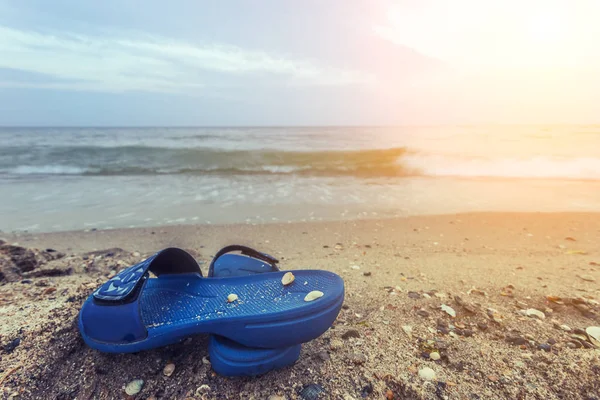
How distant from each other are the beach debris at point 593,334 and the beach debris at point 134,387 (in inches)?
83.9

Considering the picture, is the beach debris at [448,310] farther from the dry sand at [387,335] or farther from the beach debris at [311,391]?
the beach debris at [311,391]

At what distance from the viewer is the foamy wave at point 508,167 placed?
348 inches

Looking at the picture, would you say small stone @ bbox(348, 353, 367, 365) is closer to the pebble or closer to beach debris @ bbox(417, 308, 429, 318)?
beach debris @ bbox(417, 308, 429, 318)

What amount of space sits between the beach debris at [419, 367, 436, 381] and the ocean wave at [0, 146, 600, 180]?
775 cm

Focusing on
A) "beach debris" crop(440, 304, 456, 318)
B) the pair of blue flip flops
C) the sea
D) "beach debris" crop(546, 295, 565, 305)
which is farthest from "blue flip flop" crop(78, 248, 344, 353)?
the sea

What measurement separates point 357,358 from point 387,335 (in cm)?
27

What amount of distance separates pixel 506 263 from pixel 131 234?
12.9ft

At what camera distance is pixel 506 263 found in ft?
9.91

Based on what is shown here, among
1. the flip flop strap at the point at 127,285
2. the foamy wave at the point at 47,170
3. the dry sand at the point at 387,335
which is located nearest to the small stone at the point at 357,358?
the dry sand at the point at 387,335

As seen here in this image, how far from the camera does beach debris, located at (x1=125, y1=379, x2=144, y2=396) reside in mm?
1395

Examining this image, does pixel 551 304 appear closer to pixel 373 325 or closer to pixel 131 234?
pixel 373 325

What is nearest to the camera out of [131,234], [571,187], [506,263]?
[506,263]

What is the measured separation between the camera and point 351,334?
5.89 feet

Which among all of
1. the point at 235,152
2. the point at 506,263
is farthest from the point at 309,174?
the point at 506,263
